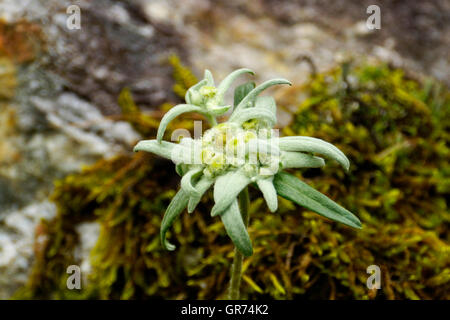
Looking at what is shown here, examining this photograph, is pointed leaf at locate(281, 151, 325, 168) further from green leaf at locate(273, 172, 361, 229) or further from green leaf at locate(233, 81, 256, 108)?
green leaf at locate(233, 81, 256, 108)

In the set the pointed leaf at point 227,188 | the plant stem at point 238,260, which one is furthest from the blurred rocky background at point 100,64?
the pointed leaf at point 227,188

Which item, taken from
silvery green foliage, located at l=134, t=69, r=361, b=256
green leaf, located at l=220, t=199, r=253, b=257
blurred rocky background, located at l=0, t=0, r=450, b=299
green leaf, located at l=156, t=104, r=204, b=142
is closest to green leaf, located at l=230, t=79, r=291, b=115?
silvery green foliage, located at l=134, t=69, r=361, b=256

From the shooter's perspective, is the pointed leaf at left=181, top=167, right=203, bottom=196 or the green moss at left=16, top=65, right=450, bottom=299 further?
the green moss at left=16, top=65, right=450, bottom=299

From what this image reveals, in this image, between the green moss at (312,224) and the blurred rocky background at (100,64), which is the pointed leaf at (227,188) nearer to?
the green moss at (312,224)

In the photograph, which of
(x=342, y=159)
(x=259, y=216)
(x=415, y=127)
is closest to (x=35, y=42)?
(x=259, y=216)

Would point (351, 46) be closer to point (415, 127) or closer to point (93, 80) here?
point (415, 127)

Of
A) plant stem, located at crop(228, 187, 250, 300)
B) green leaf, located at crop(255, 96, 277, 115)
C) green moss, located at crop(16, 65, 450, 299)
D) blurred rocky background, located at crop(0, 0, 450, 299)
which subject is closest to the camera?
plant stem, located at crop(228, 187, 250, 300)
